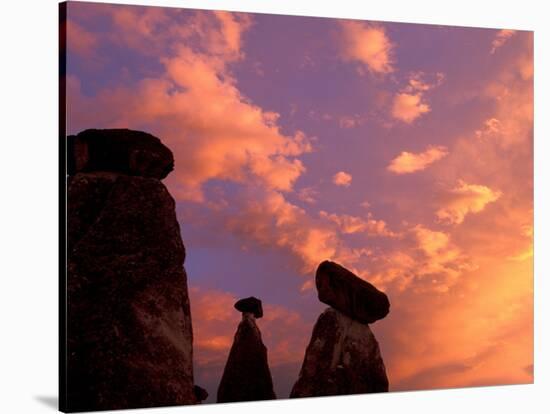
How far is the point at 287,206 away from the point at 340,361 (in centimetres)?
180

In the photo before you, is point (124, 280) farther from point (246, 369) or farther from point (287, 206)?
point (287, 206)

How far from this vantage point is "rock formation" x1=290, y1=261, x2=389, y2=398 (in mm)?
13031

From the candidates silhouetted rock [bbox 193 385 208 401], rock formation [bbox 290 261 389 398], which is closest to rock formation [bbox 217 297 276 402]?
silhouetted rock [bbox 193 385 208 401]

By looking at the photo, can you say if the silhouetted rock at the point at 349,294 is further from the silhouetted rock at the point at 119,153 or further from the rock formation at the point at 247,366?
the silhouetted rock at the point at 119,153

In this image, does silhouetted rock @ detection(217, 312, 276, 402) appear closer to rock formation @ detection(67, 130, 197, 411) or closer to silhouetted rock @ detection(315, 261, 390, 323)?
rock formation @ detection(67, 130, 197, 411)

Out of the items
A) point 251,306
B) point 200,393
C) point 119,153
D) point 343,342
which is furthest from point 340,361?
point 119,153

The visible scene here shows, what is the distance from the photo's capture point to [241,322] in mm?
12562

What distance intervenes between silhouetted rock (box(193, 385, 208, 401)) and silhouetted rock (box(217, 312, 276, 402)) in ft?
0.48

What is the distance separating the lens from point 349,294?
520 inches

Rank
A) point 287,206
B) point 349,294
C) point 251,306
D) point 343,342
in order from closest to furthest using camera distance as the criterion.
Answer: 1. point 251,306
2. point 287,206
3. point 349,294
4. point 343,342

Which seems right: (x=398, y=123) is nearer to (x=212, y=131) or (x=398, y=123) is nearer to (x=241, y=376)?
(x=212, y=131)

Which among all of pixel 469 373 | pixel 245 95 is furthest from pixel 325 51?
pixel 469 373

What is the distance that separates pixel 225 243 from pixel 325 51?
7.13 ft

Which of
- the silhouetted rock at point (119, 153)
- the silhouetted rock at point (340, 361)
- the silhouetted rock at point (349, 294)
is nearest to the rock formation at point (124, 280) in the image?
the silhouetted rock at point (119, 153)
